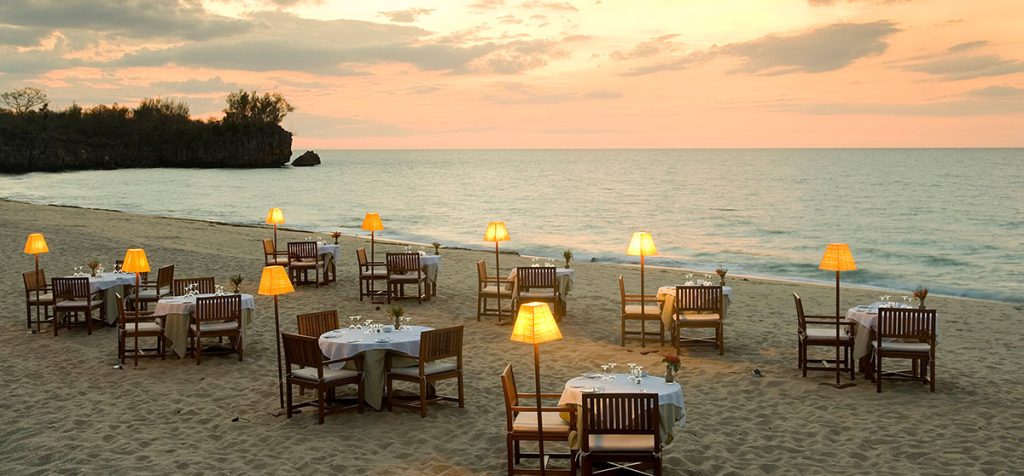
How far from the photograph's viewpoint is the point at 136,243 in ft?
94.7

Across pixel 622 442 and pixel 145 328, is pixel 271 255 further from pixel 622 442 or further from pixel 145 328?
pixel 622 442

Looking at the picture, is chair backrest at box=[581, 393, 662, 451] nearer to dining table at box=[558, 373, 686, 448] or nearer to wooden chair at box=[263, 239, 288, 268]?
dining table at box=[558, 373, 686, 448]

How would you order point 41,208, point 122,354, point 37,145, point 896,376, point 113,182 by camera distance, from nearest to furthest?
point 896,376
point 122,354
point 41,208
point 113,182
point 37,145

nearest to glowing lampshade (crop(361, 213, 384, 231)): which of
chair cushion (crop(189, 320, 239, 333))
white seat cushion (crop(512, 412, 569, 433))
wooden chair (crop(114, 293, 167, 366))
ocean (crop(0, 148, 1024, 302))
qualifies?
chair cushion (crop(189, 320, 239, 333))

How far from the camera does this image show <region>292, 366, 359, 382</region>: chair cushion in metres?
9.24

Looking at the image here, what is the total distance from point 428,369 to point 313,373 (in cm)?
134

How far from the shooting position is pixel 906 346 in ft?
34.0

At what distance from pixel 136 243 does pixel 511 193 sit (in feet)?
177

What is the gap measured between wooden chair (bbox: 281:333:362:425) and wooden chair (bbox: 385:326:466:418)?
0.42 m

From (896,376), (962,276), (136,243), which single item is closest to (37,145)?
(136,243)

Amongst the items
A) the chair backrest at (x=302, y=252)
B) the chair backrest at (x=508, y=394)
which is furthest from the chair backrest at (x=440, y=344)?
the chair backrest at (x=302, y=252)

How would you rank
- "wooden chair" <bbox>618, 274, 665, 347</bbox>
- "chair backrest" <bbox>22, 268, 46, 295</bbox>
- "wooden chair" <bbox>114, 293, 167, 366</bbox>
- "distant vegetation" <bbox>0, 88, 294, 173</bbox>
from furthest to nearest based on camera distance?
"distant vegetation" <bbox>0, 88, 294, 173</bbox>
"chair backrest" <bbox>22, 268, 46, 295</bbox>
"wooden chair" <bbox>618, 274, 665, 347</bbox>
"wooden chair" <bbox>114, 293, 167, 366</bbox>

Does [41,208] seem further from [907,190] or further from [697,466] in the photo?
[907,190]

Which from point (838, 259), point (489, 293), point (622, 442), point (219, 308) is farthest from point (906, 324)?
point (219, 308)
